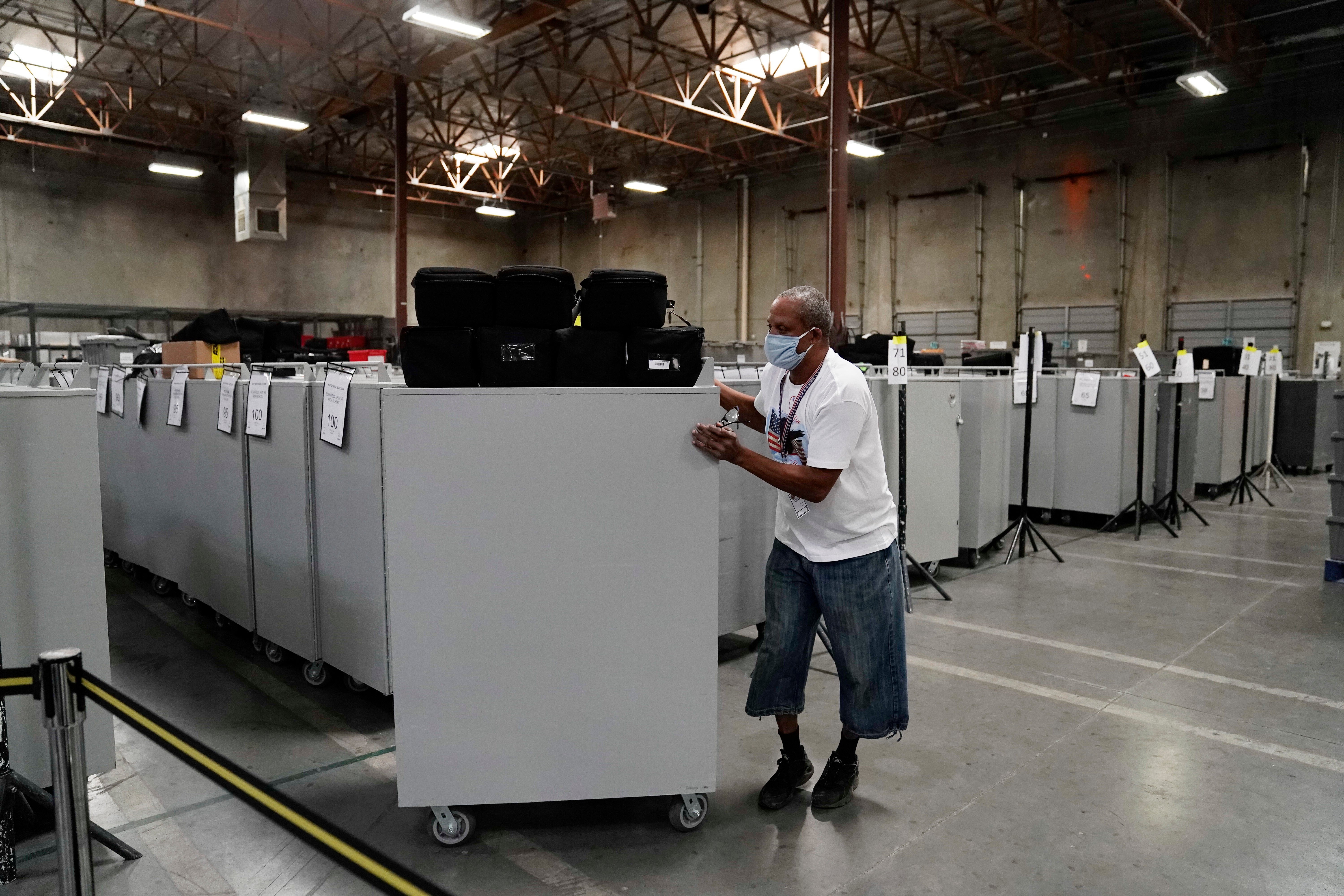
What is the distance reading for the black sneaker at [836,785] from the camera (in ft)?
9.62

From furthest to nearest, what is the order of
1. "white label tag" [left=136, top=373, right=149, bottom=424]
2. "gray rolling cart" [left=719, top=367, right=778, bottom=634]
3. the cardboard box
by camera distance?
the cardboard box → "white label tag" [left=136, top=373, right=149, bottom=424] → "gray rolling cart" [left=719, top=367, right=778, bottom=634]

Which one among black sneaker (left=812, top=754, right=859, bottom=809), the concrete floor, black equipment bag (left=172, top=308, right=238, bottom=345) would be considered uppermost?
black equipment bag (left=172, top=308, right=238, bottom=345)

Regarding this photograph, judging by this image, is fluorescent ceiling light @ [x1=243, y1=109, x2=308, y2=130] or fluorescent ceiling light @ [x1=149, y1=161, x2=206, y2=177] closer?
fluorescent ceiling light @ [x1=243, y1=109, x2=308, y2=130]

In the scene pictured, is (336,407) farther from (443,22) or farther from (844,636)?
(443,22)

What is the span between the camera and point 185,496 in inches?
192

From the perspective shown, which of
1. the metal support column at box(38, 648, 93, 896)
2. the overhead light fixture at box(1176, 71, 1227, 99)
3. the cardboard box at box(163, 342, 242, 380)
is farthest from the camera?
the overhead light fixture at box(1176, 71, 1227, 99)

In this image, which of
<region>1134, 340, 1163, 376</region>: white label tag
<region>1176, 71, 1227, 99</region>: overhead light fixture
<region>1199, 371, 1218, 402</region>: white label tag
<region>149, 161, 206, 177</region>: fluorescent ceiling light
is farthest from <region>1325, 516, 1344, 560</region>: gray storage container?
<region>149, 161, 206, 177</region>: fluorescent ceiling light

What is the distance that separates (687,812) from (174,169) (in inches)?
732

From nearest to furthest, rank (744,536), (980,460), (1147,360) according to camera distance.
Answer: (744,536)
(980,460)
(1147,360)

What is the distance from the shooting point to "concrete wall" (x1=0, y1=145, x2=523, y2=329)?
17.3 meters

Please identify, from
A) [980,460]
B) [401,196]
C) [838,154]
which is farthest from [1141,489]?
[401,196]

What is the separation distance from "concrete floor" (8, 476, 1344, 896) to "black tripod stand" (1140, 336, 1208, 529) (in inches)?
130

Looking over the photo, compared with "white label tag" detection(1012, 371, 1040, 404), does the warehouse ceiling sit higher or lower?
higher

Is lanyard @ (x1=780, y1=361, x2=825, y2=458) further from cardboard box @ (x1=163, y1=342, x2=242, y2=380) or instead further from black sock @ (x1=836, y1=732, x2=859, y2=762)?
cardboard box @ (x1=163, y1=342, x2=242, y2=380)
